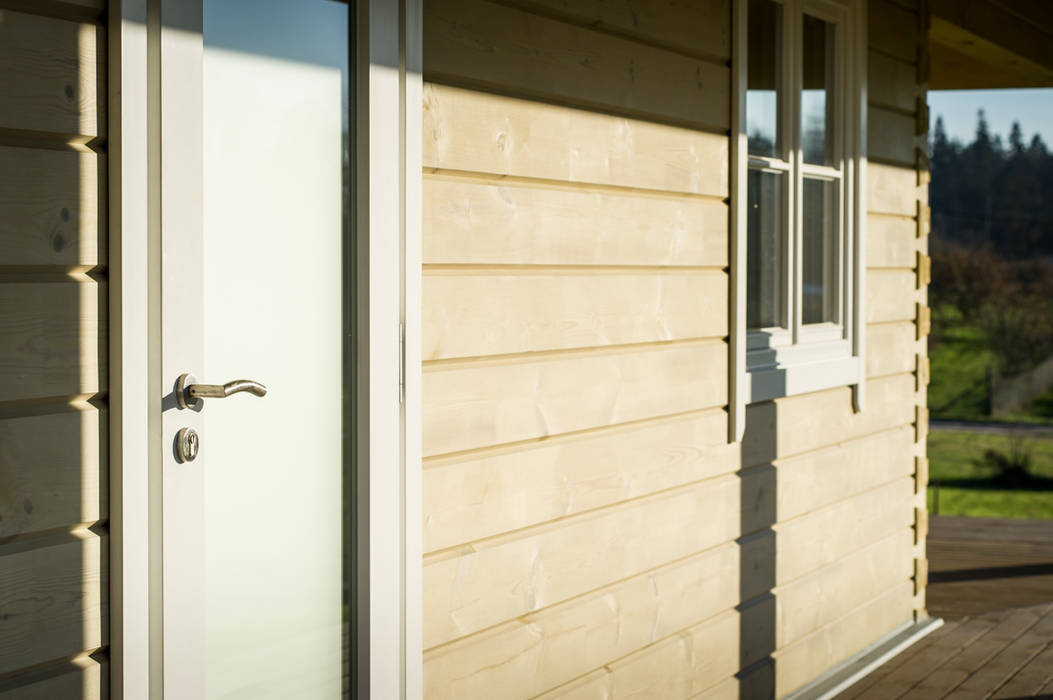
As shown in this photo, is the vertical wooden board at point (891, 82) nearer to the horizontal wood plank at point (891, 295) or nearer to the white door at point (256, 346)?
the horizontal wood plank at point (891, 295)

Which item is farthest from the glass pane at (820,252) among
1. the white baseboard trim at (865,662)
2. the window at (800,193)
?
the white baseboard trim at (865,662)

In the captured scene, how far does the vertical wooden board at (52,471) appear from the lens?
1506 millimetres

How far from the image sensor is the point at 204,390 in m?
1.70

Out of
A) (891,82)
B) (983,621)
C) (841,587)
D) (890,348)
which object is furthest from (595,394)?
(983,621)

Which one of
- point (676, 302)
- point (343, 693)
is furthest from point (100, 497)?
point (676, 302)

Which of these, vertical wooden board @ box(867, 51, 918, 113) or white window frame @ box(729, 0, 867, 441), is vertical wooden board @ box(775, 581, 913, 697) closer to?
white window frame @ box(729, 0, 867, 441)

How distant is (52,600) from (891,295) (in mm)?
3373

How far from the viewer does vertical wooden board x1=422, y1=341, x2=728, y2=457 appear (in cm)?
219

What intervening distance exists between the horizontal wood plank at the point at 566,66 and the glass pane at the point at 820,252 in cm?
78

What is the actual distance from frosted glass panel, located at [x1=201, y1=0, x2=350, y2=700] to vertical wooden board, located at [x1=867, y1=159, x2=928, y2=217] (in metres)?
2.54

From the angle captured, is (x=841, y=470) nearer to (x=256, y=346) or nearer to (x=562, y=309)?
(x=562, y=309)

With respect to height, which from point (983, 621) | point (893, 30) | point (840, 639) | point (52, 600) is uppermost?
point (893, 30)

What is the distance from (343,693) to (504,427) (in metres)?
0.64

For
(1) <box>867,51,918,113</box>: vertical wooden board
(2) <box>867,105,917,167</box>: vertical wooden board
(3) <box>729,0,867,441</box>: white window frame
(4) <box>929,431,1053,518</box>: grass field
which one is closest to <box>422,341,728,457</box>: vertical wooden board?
(3) <box>729,0,867,441</box>: white window frame
